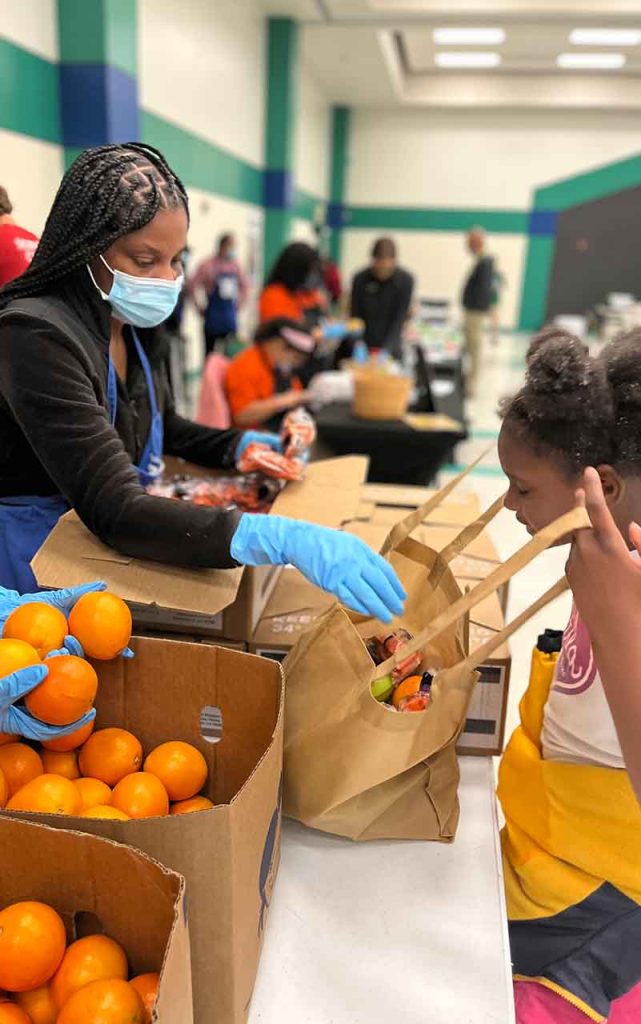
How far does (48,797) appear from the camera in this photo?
867 mm

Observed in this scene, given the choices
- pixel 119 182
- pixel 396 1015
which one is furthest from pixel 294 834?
pixel 119 182

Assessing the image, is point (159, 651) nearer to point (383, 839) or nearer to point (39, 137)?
point (383, 839)

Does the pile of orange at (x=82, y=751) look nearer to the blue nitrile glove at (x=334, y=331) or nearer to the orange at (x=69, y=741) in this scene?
the orange at (x=69, y=741)

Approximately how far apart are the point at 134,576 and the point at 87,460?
0.66 feet

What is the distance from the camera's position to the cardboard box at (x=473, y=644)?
4.06 feet

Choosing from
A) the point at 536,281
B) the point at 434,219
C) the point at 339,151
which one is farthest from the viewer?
the point at 536,281

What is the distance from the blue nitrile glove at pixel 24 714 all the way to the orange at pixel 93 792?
67mm

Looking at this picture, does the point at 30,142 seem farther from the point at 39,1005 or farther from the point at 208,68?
the point at 39,1005

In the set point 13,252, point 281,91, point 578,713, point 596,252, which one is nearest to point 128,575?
point 578,713

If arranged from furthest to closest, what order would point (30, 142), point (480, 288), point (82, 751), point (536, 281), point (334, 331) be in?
1. point (536, 281)
2. point (480, 288)
3. point (334, 331)
4. point (30, 142)
5. point (82, 751)

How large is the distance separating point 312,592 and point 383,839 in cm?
50

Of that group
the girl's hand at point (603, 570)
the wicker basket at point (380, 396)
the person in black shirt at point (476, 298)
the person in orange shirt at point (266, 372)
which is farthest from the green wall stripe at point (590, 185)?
the girl's hand at point (603, 570)

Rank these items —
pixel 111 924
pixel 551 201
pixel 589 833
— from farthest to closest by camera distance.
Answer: pixel 551 201 → pixel 589 833 → pixel 111 924

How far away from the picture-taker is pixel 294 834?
1.09 metres
